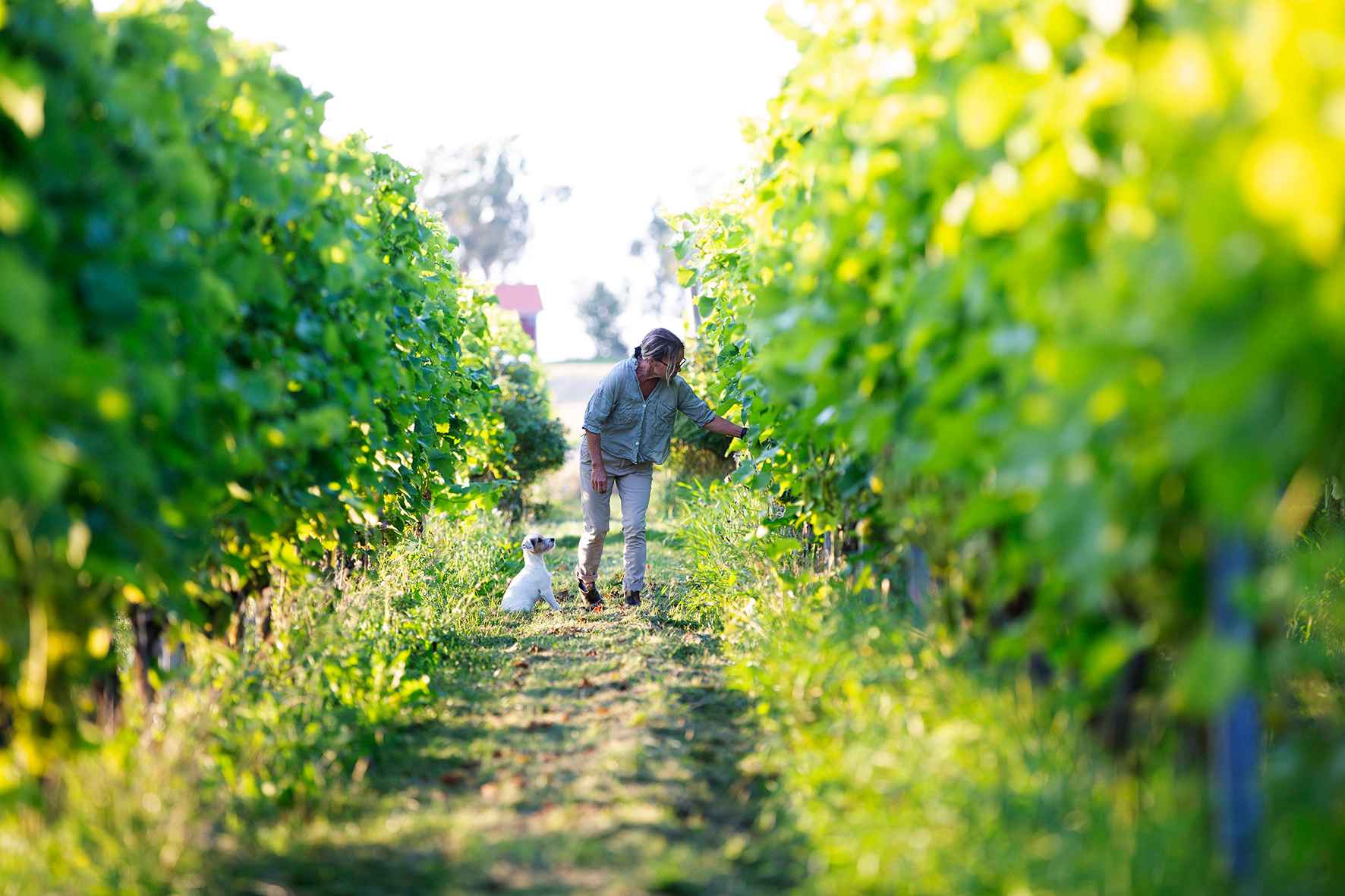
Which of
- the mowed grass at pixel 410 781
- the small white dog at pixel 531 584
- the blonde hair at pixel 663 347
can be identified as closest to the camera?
the mowed grass at pixel 410 781

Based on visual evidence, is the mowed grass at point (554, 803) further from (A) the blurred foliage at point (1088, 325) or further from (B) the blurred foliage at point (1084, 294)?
(B) the blurred foliage at point (1084, 294)

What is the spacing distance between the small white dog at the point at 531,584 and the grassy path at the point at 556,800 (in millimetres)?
1965

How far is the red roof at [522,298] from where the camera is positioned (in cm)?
6525

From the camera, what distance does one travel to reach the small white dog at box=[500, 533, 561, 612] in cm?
831

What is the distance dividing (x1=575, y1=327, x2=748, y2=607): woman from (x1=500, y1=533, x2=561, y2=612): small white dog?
1.17 feet

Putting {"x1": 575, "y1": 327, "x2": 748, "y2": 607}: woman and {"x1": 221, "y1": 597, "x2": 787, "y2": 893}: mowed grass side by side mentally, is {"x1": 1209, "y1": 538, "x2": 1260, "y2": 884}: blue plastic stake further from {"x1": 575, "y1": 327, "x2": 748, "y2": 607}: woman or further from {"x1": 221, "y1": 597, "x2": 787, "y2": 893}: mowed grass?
{"x1": 575, "y1": 327, "x2": 748, "y2": 607}: woman

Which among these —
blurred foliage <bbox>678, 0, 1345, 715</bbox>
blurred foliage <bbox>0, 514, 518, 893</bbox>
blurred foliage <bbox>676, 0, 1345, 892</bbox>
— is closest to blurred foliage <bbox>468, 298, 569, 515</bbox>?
blurred foliage <bbox>0, 514, 518, 893</bbox>

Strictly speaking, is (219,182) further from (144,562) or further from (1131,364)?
(1131,364)

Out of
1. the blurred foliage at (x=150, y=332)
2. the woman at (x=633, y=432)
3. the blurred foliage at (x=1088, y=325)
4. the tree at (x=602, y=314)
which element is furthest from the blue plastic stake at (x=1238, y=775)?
the tree at (x=602, y=314)

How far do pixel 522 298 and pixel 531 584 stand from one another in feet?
194

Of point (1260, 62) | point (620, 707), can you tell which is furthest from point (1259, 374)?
point (620, 707)

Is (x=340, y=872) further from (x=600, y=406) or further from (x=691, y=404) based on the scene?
(x=691, y=404)

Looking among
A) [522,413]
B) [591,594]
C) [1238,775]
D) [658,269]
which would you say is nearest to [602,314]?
[658,269]

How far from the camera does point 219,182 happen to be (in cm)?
362
